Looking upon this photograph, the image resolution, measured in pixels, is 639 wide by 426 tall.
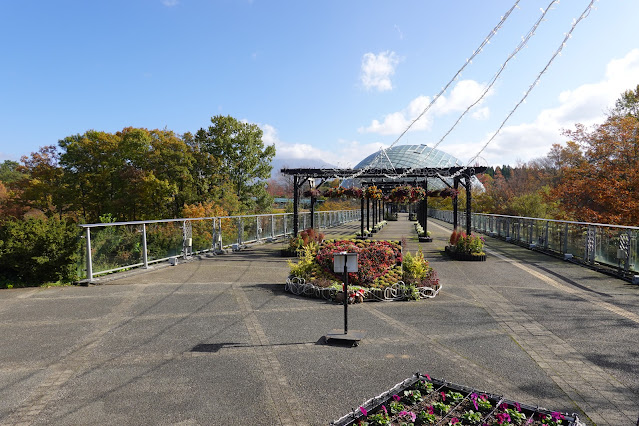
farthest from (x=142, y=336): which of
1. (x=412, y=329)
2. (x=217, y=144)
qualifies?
(x=217, y=144)

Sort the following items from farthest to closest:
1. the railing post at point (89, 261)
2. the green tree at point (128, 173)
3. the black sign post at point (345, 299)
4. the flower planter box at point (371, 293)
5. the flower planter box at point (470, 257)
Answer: the green tree at point (128, 173), the flower planter box at point (470, 257), the railing post at point (89, 261), the flower planter box at point (371, 293), the black sign post at point (345, 299)

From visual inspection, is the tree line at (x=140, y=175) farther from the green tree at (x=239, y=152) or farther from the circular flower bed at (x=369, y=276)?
the circular flower bed at (x=369, y=276)

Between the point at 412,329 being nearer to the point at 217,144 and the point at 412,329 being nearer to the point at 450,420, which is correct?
the point at 450,420

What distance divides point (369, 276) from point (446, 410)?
14.7 ft

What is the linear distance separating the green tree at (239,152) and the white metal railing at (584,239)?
2145 cm

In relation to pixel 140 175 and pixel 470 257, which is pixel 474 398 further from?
pixel 140 175

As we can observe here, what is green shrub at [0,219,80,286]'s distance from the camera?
8.50 meters

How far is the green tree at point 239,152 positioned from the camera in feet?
107

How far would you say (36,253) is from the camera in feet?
28.1

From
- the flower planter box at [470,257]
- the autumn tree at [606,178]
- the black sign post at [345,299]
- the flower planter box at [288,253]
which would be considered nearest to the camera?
the black sign post at [345,299]

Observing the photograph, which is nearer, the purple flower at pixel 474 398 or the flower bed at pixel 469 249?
the purple flower at pixel 474 398

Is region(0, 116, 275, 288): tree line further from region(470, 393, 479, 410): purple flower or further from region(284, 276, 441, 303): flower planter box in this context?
region(470, 393, 479, 410): purple flower

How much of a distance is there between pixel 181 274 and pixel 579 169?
1868 centimetres

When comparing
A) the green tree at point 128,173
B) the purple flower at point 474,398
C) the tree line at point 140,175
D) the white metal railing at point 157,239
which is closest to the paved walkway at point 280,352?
the purple flower at point 474,398
